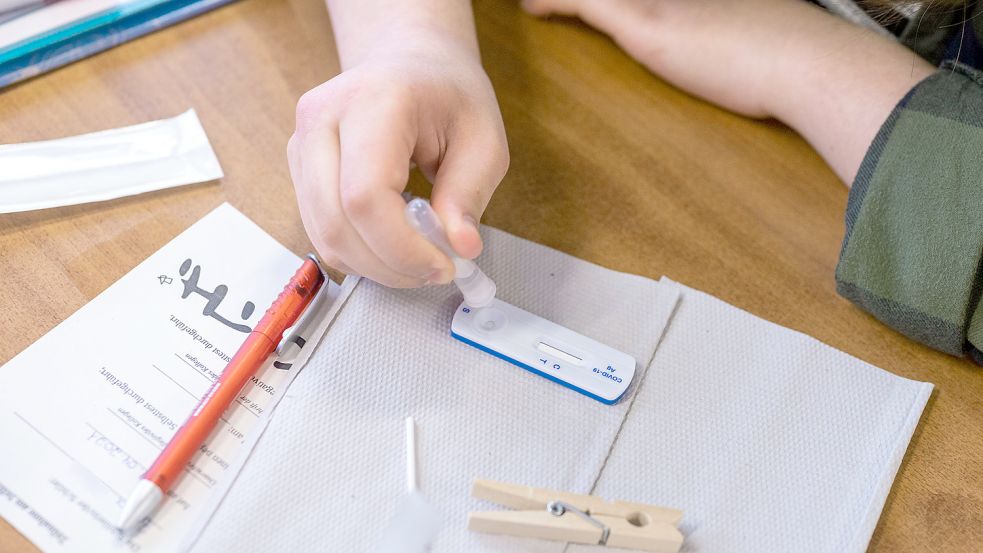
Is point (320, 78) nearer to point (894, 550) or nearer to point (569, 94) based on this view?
point (569, 94)

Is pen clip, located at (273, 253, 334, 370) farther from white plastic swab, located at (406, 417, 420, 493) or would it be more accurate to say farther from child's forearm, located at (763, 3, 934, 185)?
child's forearm, located at (763, 3, 934, 185)

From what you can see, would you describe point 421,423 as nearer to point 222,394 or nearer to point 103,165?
point 222,394

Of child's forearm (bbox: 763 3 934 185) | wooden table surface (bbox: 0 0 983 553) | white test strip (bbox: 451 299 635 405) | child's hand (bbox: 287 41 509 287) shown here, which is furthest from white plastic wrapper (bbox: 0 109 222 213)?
child's forearm (bbox: 763 3 934 185)

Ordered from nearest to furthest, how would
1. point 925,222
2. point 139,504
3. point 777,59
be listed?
point 139,504
point 925,222
point 777,59

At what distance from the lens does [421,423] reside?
42cm

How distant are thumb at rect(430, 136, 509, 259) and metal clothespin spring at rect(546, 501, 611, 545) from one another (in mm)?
141

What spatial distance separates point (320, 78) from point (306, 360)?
0.25 m

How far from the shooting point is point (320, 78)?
581 millimetres

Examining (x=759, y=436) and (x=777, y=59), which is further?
(x=777, y=59)

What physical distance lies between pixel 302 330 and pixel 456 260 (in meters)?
0.11

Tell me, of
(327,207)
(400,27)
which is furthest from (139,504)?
(400,27)

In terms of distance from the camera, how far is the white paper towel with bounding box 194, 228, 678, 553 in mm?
386

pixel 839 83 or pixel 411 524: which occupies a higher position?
pixel 839 83

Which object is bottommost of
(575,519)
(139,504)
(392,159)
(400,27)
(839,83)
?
(139,504)
